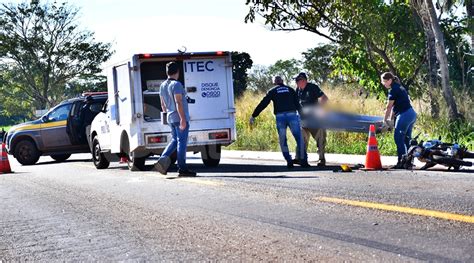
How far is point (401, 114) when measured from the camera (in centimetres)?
1294

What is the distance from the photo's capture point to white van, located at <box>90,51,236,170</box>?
14992 millimetres

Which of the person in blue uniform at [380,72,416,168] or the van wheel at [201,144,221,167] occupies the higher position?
the person in blue uniform at [380,72,416,168]

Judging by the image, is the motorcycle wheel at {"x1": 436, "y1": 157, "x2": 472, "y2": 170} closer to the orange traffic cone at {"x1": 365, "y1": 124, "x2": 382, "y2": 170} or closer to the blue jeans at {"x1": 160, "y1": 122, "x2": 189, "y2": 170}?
the orange traffic cone at {"x1": 365, "y1": 124, "x2": 382, "y2": 170}

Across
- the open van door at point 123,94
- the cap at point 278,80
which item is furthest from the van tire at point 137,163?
the cap at point 278,80

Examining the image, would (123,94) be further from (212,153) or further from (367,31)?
(367,31)

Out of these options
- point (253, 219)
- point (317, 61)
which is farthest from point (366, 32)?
point (317, 61)

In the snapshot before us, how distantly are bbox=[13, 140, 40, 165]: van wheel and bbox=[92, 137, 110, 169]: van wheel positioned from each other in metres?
5.17

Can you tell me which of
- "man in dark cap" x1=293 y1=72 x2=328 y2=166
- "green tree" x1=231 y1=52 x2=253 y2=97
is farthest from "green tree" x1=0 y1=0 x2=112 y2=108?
"man in dark cap" x1=293 y1=72 x2=328 y2=166

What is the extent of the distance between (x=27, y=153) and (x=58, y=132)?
55.5 inches

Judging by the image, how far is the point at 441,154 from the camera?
39.1ft

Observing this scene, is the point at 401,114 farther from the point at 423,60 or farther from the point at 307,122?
the point at 423,60

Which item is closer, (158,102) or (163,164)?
(163,164)

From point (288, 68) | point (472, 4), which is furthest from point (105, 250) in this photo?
point (288, 68)

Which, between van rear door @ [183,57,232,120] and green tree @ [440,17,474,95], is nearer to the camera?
van rear door @ [183,57,232,120]
